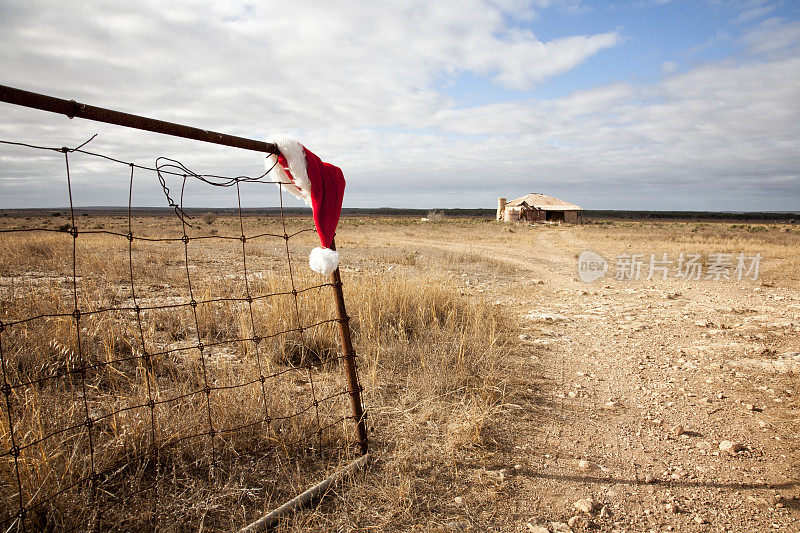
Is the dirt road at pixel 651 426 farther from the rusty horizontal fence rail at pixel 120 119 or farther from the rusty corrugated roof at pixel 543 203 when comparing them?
the rusty corrugated roof at pixel 543 203

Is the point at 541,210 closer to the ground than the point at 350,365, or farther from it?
farther from it

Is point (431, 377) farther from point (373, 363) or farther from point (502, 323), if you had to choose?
point (502, 323)

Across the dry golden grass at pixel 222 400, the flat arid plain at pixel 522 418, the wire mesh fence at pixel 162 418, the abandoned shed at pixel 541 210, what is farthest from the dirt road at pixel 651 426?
the abandoned shed at pixel 541 210

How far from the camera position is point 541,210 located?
40531mm

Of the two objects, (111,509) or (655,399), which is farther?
(655,399)

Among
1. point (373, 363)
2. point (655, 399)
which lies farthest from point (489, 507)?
point (655, 399)

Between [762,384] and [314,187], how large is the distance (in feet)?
14.8

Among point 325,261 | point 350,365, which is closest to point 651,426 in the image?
point 350,365

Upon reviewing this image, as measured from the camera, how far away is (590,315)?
21.5 feet

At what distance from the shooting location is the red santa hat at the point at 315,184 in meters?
2.36
